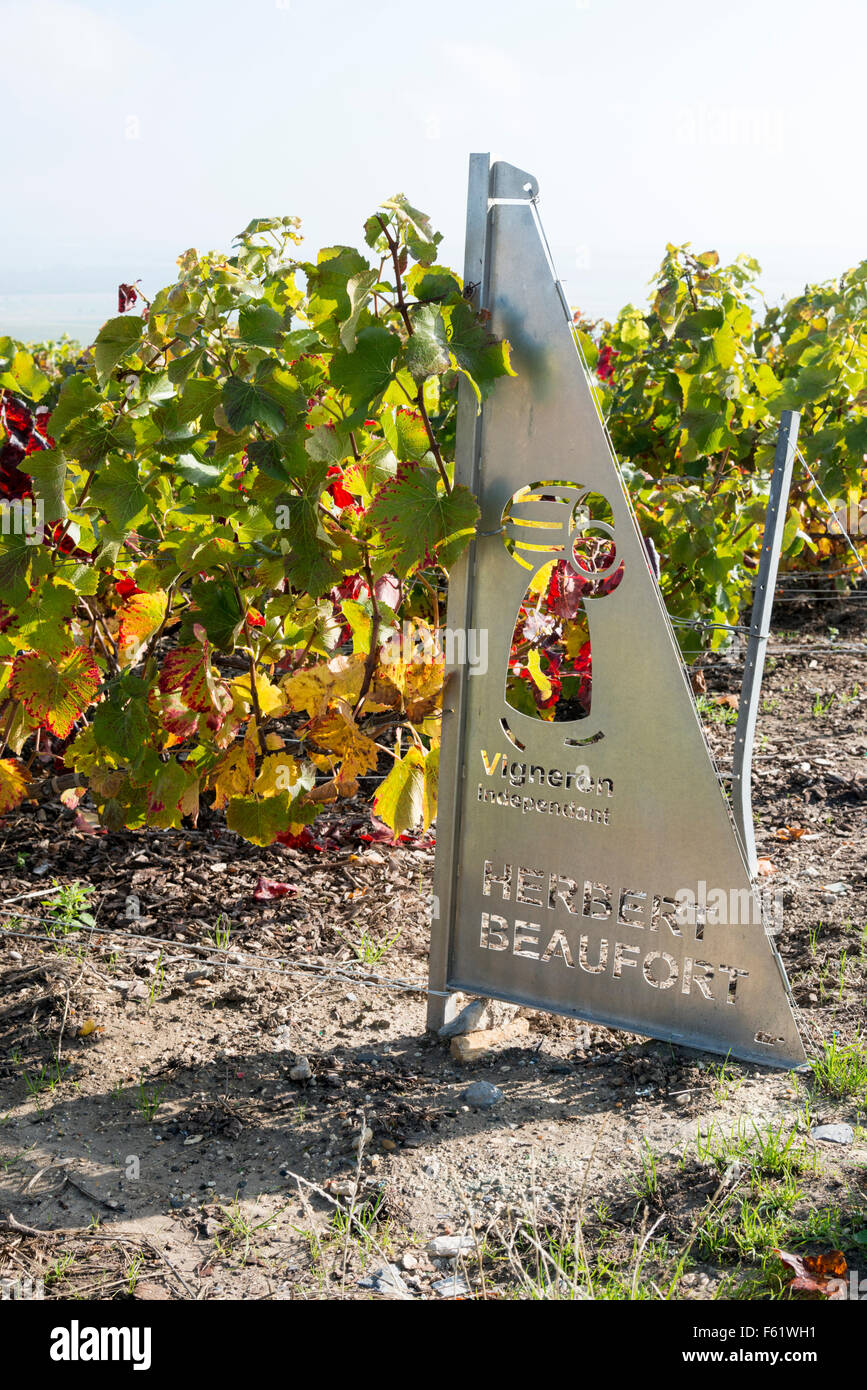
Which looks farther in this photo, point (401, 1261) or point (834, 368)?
point (834, 368)

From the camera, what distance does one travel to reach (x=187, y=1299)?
174cm

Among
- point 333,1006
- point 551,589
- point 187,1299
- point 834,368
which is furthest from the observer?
point 834,368

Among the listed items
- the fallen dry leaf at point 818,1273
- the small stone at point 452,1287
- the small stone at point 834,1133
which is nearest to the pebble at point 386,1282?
the small stone at point 452,1287

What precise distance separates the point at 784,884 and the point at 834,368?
2.40 metres

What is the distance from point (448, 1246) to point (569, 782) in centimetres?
84

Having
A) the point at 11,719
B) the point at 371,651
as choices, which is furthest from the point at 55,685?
the point at 371,651

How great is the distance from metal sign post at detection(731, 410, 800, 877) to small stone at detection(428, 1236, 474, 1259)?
86 cm

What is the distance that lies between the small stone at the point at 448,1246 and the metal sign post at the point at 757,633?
86cm

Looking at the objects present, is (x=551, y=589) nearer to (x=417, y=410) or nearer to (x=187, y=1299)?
(x=417, y=410)

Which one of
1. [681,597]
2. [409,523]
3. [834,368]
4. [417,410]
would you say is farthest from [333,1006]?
[834,368]

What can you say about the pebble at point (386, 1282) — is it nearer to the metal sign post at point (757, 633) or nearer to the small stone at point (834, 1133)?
the small stone at point (834, 1133)

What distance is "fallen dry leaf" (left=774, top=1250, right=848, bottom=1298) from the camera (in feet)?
5.52

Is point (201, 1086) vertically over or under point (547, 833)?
under

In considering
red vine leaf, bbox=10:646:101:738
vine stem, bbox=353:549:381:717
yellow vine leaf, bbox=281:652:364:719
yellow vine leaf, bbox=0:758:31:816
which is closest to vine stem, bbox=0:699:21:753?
yellow vine leaf, bbox=0:758:31:816
